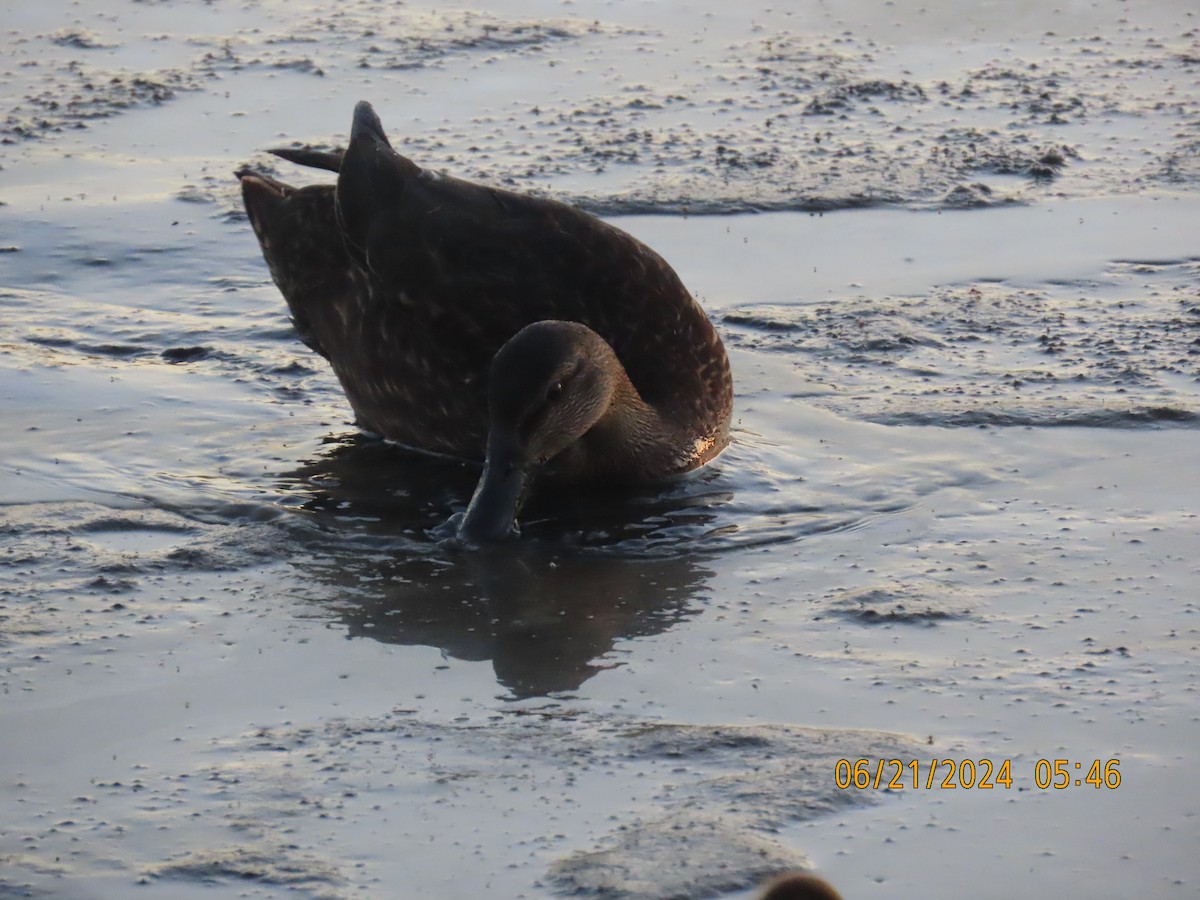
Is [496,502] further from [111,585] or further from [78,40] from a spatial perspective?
[78,40]

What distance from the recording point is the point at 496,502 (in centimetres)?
580

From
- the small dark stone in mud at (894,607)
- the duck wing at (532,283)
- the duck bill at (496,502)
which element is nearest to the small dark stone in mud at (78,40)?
the duck wing at (532,283)

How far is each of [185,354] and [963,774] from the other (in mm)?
4122

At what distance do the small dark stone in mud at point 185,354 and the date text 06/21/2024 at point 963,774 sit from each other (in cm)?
391

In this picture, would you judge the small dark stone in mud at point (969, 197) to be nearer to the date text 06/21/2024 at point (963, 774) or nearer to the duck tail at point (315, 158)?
the duck tail at point (315, 158)

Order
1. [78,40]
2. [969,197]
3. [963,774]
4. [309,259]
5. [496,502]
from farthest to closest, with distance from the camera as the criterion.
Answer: [78,40] → [969,197] → [309,259] → [496,502] → [963,774]

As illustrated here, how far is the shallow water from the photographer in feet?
13.3

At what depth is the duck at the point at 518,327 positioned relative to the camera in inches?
245

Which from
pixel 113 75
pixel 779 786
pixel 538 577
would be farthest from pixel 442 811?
pixel 113 75

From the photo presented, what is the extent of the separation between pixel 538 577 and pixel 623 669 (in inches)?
30.7

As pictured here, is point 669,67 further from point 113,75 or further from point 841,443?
point 841,443

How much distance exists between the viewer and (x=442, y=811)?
13.4ft

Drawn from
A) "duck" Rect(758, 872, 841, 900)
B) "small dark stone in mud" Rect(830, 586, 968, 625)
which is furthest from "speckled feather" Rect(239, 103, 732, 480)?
"duck" Rect(758, 872, 841, 900)

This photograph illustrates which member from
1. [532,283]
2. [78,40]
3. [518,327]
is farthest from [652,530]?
[78,40]
